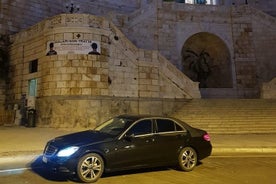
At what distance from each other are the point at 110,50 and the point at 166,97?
4.92 m

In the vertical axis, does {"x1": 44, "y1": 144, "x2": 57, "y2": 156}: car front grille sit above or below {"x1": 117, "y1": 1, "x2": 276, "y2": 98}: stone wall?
below

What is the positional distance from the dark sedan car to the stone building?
875 cm

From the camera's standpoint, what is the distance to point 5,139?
11.1m

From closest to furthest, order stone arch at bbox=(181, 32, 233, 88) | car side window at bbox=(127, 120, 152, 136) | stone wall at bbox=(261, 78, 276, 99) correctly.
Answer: car side window at bbox=(127, 120, 152, 136), stone wall at bbox=(261, 78, 276, 99), stone arch at bbox=(181, 32, 233, 88)

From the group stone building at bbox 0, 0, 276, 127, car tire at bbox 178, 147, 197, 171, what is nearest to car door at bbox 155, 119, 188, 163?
car tire at bbox 178, 147, 197, 171

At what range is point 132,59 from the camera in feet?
56.7

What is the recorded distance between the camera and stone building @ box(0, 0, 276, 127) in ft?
50.7

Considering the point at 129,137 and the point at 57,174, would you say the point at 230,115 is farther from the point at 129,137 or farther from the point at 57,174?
the point at 57,174

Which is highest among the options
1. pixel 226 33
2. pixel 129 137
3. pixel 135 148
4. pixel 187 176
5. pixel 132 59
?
pixel 226 33

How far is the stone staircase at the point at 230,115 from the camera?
14.1 meters

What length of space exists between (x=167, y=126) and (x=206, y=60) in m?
23.1

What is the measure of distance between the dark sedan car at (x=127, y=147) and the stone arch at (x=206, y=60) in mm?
21265

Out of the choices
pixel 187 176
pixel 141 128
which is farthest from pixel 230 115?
pixel 141 128

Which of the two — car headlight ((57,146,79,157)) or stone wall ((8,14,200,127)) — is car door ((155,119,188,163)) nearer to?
car headlight ((57,146,79,157))
